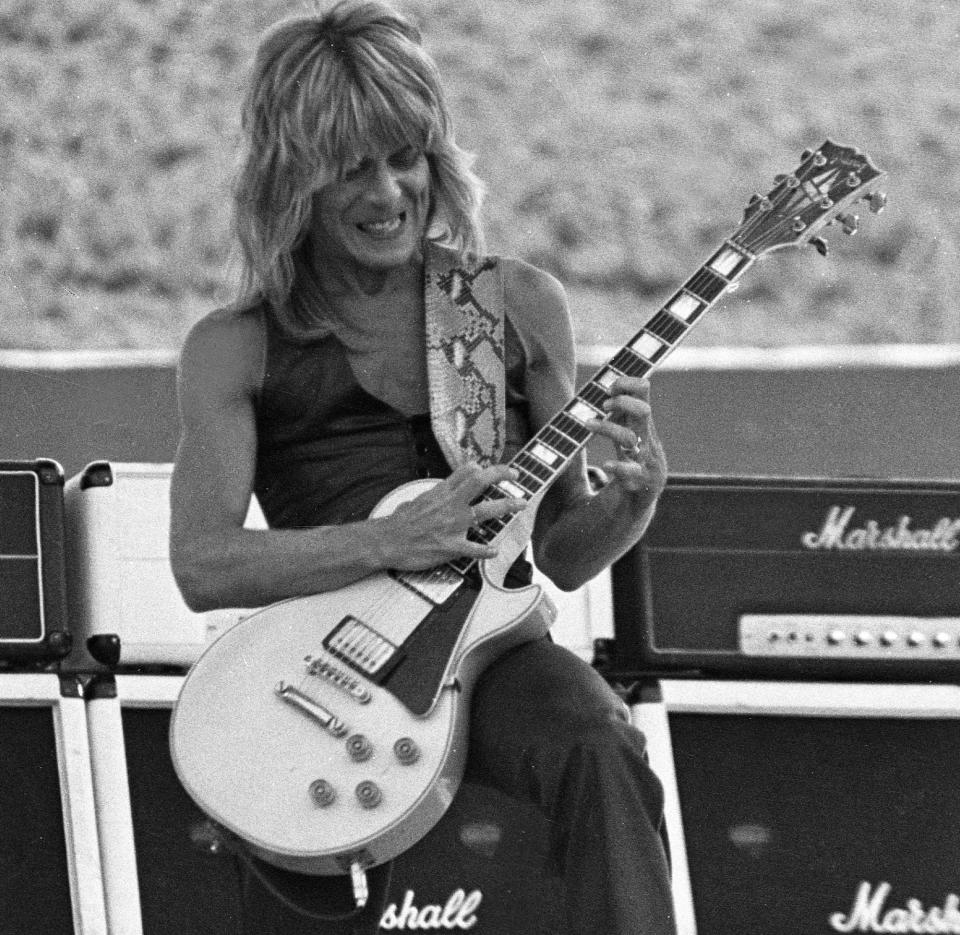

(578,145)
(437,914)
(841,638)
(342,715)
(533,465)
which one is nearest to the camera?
(342,715)

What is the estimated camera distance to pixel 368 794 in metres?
2.07

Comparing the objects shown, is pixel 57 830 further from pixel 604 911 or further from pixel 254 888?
pixel 604 911

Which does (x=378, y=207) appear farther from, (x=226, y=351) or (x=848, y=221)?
(x=848, y=221)

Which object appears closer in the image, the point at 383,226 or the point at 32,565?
the point at 383,226

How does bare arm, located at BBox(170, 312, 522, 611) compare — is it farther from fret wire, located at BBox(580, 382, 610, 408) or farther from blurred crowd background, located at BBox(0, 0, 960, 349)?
blurred crowd background, located at BBox(0, 0, 960, 349)

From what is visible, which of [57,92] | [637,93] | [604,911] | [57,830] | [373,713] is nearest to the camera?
[604,911]

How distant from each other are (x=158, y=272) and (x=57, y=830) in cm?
129

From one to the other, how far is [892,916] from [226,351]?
53.8 inches

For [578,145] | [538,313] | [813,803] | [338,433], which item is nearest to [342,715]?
[338,433]

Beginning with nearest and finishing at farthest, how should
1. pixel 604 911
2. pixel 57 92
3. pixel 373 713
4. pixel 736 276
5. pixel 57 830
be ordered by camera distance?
pixel 604 911 < pixel 373 713 < pixel 736 276 < pixel 57 830 < pixel 57 92

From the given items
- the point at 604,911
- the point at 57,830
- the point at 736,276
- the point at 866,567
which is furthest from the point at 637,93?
the point at 604,911

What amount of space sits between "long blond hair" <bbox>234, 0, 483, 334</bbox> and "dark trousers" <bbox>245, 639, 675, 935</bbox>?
1.89 feet

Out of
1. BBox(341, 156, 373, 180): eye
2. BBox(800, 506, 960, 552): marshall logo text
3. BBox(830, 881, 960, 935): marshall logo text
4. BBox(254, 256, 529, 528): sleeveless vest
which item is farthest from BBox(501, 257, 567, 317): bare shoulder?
BBox(830, 881, 960, 935): marshall logo text

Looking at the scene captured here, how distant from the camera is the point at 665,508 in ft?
9.75
